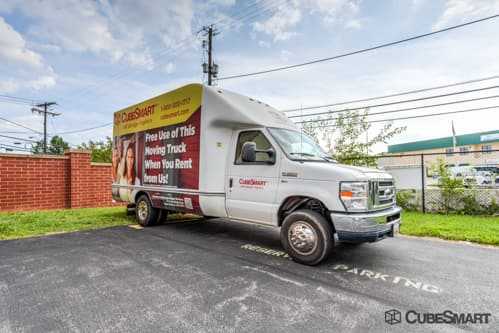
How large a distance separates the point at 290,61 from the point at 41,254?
12.8 m

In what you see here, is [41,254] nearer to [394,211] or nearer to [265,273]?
[265,273]

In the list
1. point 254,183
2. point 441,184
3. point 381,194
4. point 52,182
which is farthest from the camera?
point 52,182

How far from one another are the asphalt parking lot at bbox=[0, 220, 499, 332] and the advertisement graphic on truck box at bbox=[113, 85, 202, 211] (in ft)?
4.63

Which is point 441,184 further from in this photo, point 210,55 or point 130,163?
point 210,55

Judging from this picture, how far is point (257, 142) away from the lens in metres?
4.90

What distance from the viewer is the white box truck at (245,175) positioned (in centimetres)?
392

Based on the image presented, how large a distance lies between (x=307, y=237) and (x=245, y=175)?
5.19 ft

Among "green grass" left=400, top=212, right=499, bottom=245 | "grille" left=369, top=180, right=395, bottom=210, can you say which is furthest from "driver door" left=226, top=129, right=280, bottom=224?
"green grass" left=400, top=212, right=499, bottom=245

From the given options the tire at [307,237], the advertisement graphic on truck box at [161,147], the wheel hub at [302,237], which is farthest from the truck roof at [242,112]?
the wheel hub at [302,237]

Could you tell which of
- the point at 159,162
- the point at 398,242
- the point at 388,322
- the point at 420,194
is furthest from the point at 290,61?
the point at 388,322

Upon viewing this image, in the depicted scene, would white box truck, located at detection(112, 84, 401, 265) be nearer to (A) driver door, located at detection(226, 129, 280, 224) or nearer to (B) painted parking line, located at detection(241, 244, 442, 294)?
(A) driver door, located at detection(226, 129, 280, 224)

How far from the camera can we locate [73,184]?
10602 mm

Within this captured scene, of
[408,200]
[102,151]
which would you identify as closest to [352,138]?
[408,200]

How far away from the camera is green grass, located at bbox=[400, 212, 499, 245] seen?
5.74 meters
